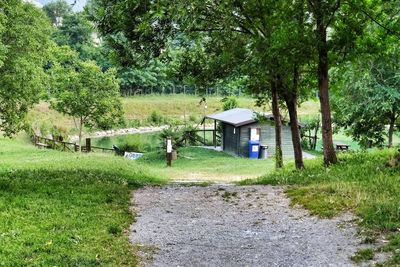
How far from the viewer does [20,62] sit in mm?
25609

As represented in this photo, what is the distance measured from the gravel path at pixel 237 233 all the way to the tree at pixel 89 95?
28.4m

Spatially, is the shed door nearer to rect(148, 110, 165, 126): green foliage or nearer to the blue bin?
the blue bin

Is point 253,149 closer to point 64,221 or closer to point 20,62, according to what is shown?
point 20,62

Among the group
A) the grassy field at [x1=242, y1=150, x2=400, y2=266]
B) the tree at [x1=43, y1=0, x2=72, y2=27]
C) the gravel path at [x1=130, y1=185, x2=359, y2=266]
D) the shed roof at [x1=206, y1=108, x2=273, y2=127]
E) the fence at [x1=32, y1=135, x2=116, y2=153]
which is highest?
the tree at [x1=43, y1=0, x2=72, y2=27]

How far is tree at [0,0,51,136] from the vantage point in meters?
25.7

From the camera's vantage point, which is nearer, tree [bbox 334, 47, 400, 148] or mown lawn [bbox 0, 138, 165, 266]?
mown lawn [bbox 0, 138, 165, 266]

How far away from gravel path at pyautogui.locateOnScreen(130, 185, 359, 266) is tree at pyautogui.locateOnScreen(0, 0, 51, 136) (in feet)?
55.9

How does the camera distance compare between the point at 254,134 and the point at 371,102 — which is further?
the point at 254,134

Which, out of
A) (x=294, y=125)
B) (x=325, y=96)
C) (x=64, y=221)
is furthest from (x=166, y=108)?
(x=64, y=221)

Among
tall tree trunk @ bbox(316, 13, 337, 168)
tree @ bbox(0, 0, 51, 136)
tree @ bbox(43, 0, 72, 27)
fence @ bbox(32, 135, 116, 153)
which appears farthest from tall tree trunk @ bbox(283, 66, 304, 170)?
tree @ bbox(43, 0, 72, 27)

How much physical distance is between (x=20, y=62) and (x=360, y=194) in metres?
20.8

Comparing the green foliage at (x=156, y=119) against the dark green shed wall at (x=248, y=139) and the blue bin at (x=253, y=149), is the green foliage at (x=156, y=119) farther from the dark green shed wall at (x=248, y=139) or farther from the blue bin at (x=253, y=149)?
the blue bin at (x=253, y=149)

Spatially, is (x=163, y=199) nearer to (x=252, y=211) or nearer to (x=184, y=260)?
(x=252, y=211)

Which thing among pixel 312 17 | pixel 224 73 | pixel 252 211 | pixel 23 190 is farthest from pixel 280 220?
pixel 224 73
